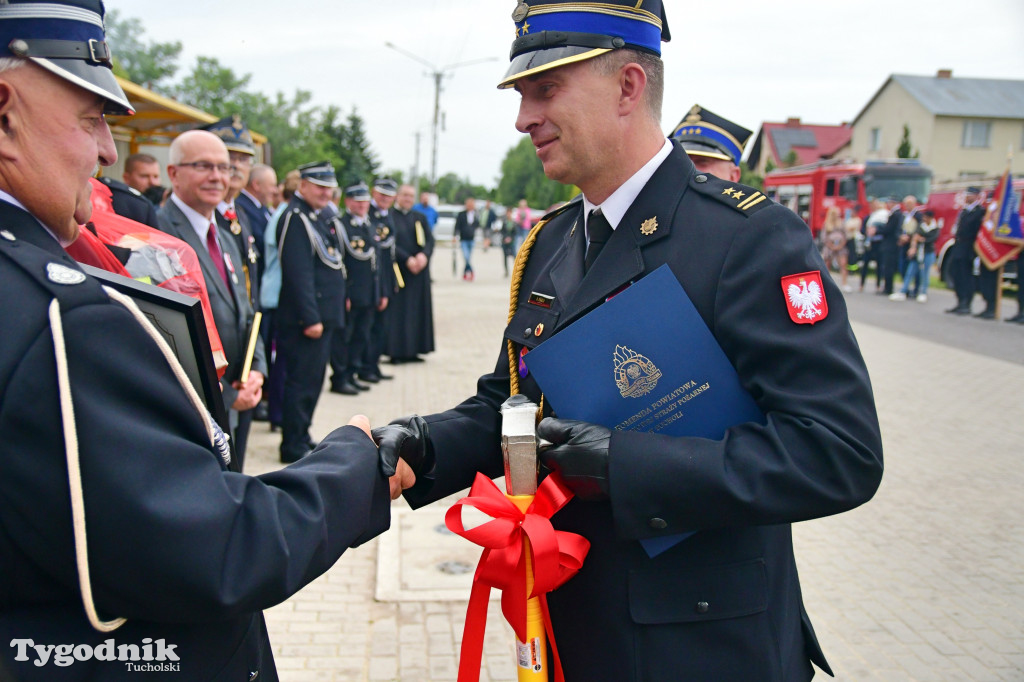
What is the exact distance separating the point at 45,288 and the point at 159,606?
525 millimetres

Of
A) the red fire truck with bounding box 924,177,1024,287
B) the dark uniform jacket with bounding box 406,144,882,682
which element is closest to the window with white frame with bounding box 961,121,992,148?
the red fire truck with bounding box 924,177,1024,287

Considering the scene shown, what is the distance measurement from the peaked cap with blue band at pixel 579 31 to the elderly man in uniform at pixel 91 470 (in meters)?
0.89

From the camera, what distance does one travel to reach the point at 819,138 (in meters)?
60.6

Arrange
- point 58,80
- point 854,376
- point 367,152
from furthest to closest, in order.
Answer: point 367,152 < point 854,376 < point 58,80

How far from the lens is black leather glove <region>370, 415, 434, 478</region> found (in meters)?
1.85

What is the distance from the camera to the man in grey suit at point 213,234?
167 inches

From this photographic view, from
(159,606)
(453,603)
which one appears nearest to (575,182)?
(159,606)

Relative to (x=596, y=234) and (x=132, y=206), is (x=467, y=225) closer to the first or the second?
(x=132, y=206)

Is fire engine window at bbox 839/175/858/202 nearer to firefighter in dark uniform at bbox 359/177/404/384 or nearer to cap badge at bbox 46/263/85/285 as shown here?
firefighter in dark uniform at bbox 359/177/404/384

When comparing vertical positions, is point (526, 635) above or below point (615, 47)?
below

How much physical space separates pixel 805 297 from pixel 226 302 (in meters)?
3.38

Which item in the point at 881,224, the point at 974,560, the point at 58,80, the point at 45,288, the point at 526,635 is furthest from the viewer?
the point at 881,224

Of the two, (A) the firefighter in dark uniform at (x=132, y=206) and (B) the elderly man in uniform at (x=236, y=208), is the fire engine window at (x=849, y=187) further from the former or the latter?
(A) the firefighter in dark uniform at (x=132, y=206)

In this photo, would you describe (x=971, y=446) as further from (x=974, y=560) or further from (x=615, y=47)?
(x=615, y=47)
